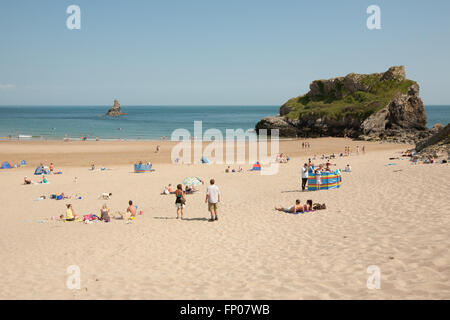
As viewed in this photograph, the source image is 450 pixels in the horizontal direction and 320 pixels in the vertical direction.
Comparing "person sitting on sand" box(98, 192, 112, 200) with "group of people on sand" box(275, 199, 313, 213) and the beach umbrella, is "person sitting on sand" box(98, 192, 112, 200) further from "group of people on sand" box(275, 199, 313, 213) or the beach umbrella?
"group of people on sand" box(275, 199, 313, 213)

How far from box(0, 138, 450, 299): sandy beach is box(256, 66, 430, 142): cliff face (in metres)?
39.0

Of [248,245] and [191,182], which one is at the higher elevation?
[191,182]

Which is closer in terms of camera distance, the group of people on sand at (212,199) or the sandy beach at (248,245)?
the sandy beach at (248,245)

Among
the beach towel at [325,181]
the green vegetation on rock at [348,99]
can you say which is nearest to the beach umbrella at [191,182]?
the beach towel at [325,181]

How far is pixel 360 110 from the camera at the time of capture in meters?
57.3

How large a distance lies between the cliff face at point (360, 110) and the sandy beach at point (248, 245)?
128 ft

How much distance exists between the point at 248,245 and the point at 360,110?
180 feet

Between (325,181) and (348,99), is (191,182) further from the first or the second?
(348,99)

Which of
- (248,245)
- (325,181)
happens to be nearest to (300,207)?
(248,245)

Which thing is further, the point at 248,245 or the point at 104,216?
the point at 104,216

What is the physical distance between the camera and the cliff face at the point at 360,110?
53250mm

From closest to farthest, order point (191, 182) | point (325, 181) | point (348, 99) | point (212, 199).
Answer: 1. point (212, 199)
2. point (325, 181)
3. point (191, 182)
4. point (348, 99)

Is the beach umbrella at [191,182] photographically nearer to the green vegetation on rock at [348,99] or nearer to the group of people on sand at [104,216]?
the group of people on sand at [104,216]
